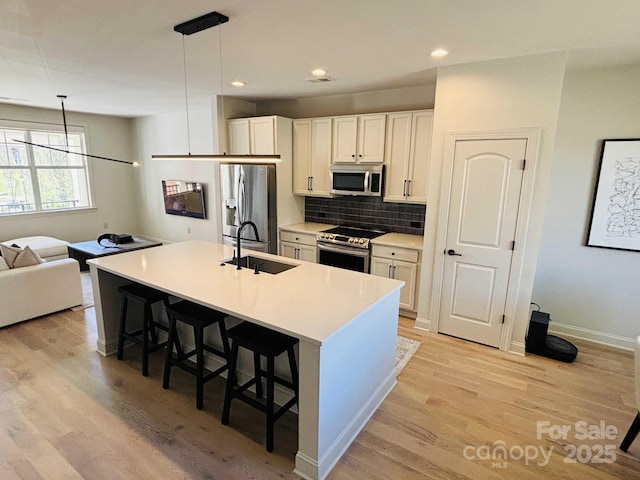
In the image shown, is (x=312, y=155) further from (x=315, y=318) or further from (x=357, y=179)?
(x=315, y=318)

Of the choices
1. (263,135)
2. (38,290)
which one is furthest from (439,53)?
(38,290)

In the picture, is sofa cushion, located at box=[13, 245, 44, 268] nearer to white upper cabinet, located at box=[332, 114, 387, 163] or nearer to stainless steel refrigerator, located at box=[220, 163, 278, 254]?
stainless steel refrigerator, located at box=[220, 163, 278, 254]

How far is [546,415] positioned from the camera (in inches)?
97.5

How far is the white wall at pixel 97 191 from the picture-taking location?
6031 millimetres

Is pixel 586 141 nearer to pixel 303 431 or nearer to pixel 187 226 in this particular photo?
pixel 303 431

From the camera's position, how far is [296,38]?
2541mm

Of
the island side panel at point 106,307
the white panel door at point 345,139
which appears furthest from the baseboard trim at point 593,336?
the island side panel at point 106,307

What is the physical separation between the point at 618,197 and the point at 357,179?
2.58 m

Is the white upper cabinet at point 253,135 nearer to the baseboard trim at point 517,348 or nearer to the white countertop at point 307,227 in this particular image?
the white countertop at point 307,227

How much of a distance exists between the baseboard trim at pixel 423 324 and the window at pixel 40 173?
6.78 meters

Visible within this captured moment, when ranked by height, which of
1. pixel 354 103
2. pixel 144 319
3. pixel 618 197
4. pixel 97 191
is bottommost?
pixel 144 319

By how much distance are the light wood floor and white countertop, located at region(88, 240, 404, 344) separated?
88 centimetres

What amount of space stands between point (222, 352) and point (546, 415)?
A: 243cm

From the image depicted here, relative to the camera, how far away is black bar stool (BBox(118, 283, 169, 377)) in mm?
2830
